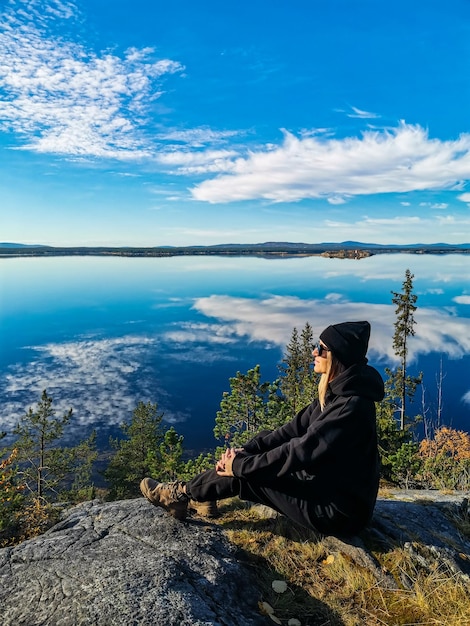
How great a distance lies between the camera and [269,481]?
14.3ft

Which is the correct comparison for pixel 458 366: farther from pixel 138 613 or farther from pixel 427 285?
pixel 427 285

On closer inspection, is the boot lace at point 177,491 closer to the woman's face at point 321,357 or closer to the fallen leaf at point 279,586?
the fallen leaf at point 279,586

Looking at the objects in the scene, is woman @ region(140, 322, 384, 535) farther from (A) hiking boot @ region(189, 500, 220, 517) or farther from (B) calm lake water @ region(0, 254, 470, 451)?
(B) calm lake water @ region(0, 254, 470, 451)

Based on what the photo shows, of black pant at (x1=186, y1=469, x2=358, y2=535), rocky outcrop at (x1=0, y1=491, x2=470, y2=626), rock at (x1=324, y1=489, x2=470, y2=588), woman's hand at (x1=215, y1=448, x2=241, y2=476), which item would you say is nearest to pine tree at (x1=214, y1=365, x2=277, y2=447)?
rock at (x1=324, y1=489, x2=470, y2=588)

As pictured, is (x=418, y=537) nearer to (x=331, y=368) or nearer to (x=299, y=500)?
(x=299, y=500)

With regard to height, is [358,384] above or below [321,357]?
below

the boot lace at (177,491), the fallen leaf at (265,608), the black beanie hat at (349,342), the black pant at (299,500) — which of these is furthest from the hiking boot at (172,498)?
the black beanie hat at (349,342)

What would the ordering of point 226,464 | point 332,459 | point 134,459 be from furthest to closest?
point 134,459 → point 226,464 → point 332,459

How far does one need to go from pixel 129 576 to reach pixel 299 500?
1807mm

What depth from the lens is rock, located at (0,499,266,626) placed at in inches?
130

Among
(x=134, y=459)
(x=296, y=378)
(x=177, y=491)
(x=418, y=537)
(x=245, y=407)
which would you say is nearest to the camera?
(x=418, y=537)

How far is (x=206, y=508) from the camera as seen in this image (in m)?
5.45

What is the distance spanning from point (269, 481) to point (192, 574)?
116 centimetres

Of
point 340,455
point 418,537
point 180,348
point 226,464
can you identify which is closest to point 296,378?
point 418,537
